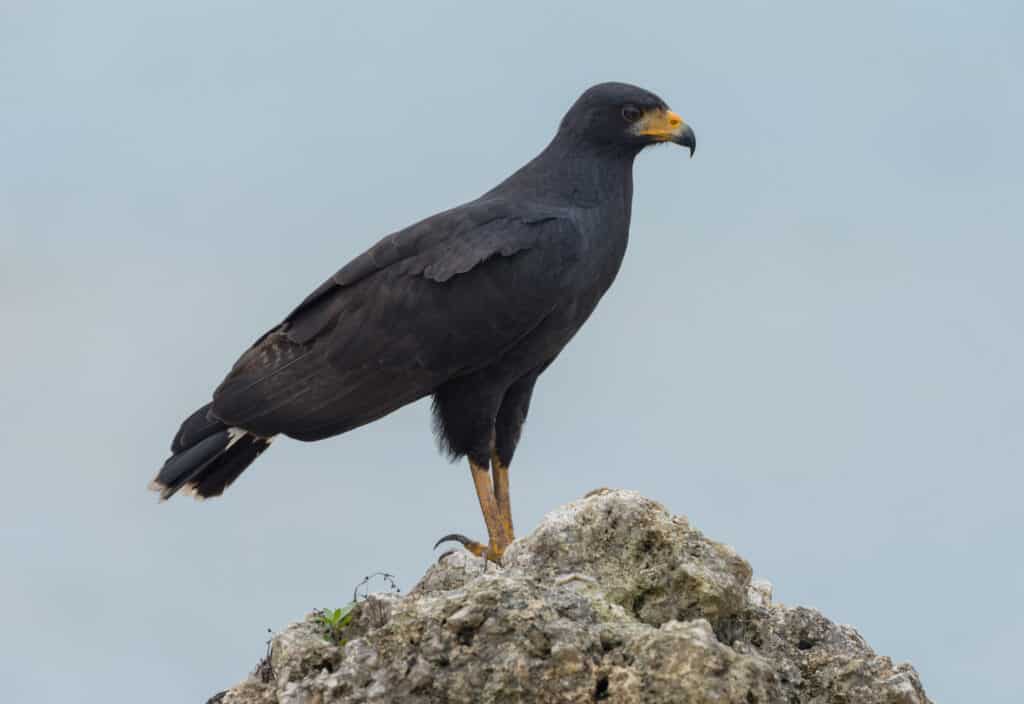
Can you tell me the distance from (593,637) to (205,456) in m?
5.49

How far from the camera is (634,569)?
8.67 metres

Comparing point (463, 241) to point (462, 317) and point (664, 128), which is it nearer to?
point (462, 317)

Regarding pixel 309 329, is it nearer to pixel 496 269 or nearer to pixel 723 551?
pixel 496 269

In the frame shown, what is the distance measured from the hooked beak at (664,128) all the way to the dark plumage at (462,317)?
0.03ft

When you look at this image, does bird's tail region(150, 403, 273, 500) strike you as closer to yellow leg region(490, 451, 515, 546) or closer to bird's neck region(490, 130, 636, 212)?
yellow leg region(490, 451, 515, 546)

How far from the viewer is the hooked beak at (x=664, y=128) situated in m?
12.6

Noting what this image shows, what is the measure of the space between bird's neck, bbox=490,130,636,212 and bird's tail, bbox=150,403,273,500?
8.66 ft

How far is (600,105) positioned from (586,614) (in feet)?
19.1

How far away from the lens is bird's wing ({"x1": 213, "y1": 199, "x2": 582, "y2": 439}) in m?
11.9

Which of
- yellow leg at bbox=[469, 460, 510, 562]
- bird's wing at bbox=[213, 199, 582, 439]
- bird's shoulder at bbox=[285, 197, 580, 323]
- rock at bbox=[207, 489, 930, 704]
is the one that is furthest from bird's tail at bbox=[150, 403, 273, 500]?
rock at bbox=[207, 489, 930, 704]

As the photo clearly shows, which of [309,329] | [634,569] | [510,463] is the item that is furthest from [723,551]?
[309,329]

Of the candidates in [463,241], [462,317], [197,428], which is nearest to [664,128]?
[463,241]

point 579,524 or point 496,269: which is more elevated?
point 496,269

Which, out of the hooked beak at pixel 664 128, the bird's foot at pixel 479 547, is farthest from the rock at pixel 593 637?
the hooked beak at pixel 664 128
